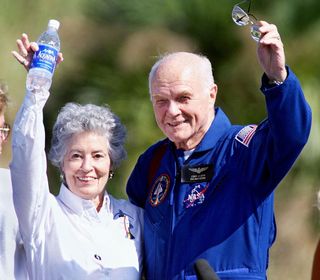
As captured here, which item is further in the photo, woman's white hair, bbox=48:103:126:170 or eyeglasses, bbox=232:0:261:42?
woman's white hair, bbox=48:103:126:170

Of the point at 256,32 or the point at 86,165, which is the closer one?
the point at 256,32

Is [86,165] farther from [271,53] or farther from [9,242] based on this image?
[271,53]

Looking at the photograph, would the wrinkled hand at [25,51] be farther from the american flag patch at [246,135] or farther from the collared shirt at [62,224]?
the american flag patch at [246,135]

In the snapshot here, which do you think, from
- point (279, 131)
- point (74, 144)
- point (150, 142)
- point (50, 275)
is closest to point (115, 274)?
point (50, 275)

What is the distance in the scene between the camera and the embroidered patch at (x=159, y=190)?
396 centimetres

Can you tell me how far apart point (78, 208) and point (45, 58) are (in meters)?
0.76

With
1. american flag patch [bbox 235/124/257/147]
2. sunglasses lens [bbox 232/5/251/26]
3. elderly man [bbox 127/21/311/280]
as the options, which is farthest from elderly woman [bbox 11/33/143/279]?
sunglasses lens [bbox 232/5/251/26]

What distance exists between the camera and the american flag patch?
3.72 meters

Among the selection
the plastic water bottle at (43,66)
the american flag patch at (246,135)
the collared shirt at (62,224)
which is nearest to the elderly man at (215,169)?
the american flag patch at (246,135)

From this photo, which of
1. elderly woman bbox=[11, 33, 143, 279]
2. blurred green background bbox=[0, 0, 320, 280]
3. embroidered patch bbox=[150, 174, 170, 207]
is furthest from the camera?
blurred green background bbox=[0, 0, 320, 280]

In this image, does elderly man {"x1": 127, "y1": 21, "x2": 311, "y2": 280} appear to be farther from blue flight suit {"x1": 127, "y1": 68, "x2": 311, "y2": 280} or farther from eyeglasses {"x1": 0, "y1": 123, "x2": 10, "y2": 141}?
eyeglasses {"x1": 0, "y1": 123, "x2": 10, "y2": 141}

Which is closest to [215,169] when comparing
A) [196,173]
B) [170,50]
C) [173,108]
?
[196,173]

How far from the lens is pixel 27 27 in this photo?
7.61 m

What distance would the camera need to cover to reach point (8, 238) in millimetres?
3748
